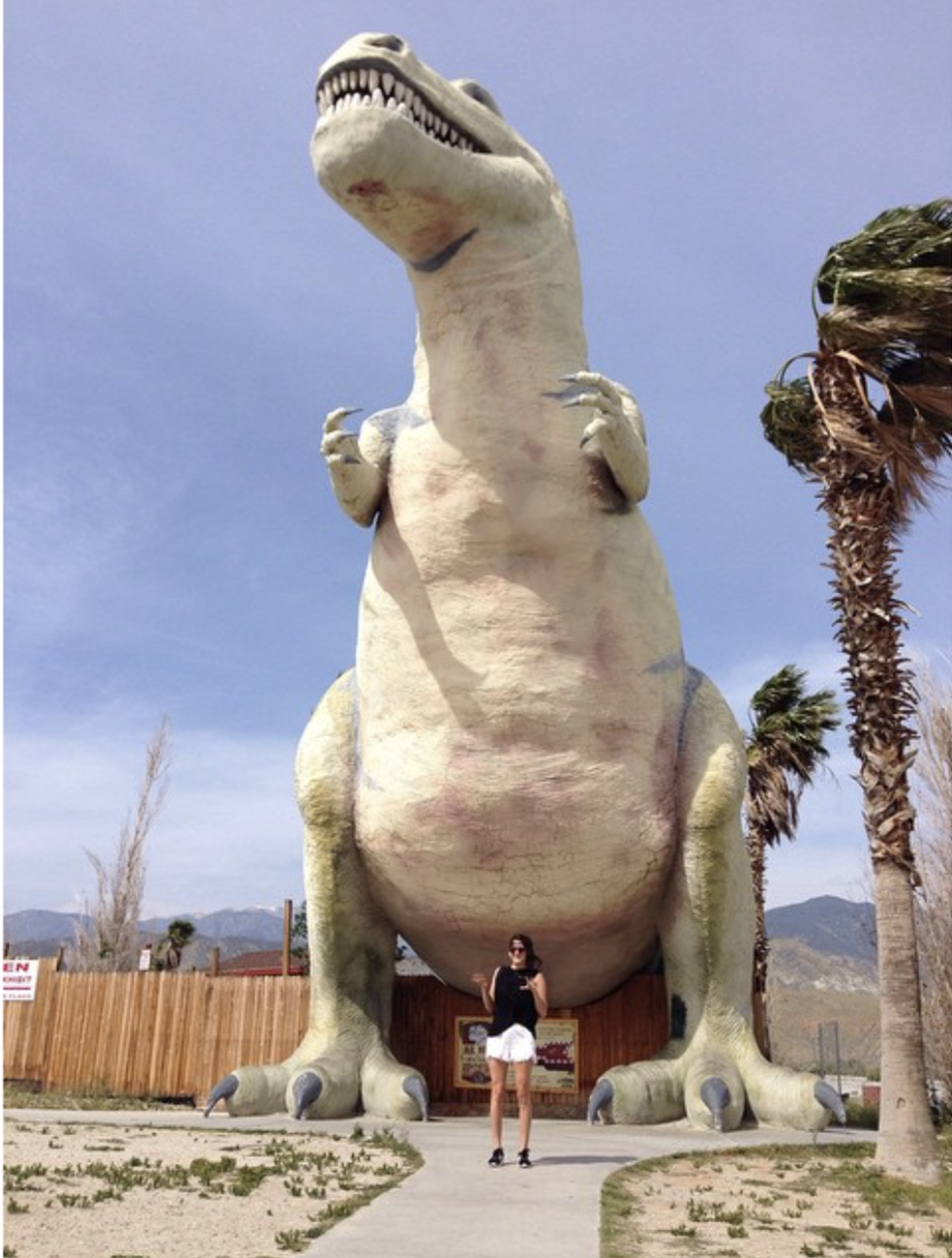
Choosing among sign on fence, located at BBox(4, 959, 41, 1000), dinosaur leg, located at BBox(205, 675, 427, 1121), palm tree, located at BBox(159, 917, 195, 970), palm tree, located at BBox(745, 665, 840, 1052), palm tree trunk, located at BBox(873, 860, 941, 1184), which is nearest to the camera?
palm tree trunk, located at BBox(873, 860, 941, 1184)

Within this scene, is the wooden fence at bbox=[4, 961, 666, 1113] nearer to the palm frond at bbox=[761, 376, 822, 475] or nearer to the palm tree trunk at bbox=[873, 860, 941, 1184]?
the palm tree trunk at bbox=[873, 860, 941, 1184]

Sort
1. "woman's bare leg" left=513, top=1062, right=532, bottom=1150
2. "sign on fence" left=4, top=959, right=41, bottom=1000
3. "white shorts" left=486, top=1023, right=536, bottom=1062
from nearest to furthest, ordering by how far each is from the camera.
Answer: "woman's bare leg" left=513, top=1062, right=532, bottom=1150 < "white shorts" left=486, top=1023, right=536, bottom=1062 < "sign on fence" left=4, top=959, right=41, bottom=1000

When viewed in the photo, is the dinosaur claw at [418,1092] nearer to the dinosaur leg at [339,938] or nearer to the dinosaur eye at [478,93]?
the dinosaur leg at [339,938]

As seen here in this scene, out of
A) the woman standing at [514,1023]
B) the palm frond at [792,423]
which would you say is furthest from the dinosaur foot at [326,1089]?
the palm frond at [792,423]

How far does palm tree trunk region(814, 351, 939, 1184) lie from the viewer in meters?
6.70

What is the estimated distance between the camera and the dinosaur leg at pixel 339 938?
8.09 meters

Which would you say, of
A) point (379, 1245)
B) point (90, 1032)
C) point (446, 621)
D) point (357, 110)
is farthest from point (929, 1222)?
point (90, 1032)

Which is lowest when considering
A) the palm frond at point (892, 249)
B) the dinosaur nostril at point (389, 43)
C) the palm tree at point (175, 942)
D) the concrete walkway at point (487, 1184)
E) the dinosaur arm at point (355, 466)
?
the concrete walkway at point (487, 1184)

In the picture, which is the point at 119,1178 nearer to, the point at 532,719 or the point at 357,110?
the point at 532,719

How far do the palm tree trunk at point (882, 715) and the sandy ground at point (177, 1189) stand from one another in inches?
113

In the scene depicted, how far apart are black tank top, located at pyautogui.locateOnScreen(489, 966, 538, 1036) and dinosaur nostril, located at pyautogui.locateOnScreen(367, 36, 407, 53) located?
525cm

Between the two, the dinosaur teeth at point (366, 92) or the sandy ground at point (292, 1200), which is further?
the dinosaur teeth at point (366, 92)

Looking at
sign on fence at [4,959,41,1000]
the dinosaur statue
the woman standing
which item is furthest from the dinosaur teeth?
sign on fence at [4,959,41,1000]

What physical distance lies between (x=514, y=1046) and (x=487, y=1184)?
0.78 m
